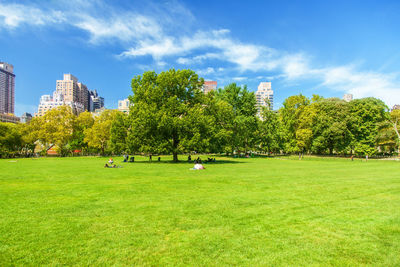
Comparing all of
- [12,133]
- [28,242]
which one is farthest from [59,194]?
[12,133]

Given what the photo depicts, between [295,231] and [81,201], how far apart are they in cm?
897

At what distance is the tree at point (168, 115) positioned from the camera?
3831cm

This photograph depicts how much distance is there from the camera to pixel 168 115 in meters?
38.3

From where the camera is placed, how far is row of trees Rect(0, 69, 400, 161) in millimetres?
39469

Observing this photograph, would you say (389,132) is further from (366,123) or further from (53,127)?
(53,127)

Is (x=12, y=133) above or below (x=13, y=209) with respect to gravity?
above

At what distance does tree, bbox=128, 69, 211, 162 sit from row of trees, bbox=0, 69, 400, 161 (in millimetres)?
136

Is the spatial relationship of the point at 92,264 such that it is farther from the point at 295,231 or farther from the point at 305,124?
the point at 305,124

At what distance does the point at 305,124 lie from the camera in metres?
69.2

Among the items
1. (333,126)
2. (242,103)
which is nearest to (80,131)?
(242,103)

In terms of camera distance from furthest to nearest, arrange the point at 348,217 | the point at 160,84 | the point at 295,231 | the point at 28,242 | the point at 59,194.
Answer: the point at 160,84, the point at 59,194, the point at 348,217, the point at 295,231, the point at 28,242

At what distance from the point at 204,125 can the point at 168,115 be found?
6146 mm

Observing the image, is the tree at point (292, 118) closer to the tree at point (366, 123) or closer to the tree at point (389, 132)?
the tree at point (366, 123)

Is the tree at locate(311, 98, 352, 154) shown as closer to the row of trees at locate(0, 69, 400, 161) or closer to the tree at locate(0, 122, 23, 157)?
the row of trees at locate(0, 69, 400, 161)
